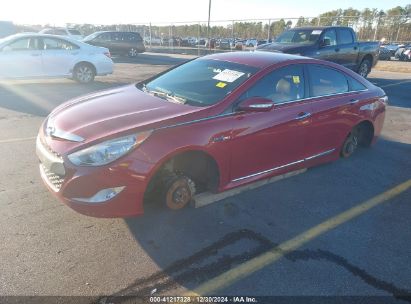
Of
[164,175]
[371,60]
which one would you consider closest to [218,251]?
[164,175]

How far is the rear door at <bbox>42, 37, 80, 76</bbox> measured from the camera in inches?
417

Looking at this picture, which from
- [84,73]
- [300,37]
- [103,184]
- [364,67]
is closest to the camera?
[103,184]

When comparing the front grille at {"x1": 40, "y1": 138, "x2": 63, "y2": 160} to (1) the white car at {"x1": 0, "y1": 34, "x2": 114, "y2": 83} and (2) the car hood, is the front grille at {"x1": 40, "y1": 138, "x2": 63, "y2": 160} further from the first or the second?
(1) the white car at {"x1": 0, "y1": 34, "x2": 114, "y2": 83}

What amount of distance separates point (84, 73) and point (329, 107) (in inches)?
348

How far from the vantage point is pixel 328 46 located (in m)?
11.6

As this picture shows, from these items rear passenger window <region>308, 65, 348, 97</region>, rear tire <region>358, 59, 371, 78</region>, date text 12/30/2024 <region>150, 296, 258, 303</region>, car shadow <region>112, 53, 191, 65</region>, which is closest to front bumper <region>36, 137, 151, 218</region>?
date text 12/30/2024 <region>150, 296, 258, 303</region>

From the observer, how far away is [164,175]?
11.3 ft

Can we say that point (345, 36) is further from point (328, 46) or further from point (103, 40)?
point (103, 40)

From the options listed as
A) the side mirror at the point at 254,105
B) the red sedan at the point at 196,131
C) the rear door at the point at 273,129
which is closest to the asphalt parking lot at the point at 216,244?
the red sedan at the point at 196,131

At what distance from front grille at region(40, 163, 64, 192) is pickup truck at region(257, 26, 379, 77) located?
890cm

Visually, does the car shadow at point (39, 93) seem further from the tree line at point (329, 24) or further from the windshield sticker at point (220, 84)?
the tree line at point (329, 24)

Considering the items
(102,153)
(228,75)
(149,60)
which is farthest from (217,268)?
(149,60)

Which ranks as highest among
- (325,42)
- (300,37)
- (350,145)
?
(300,37)

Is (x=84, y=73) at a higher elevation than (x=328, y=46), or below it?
below
